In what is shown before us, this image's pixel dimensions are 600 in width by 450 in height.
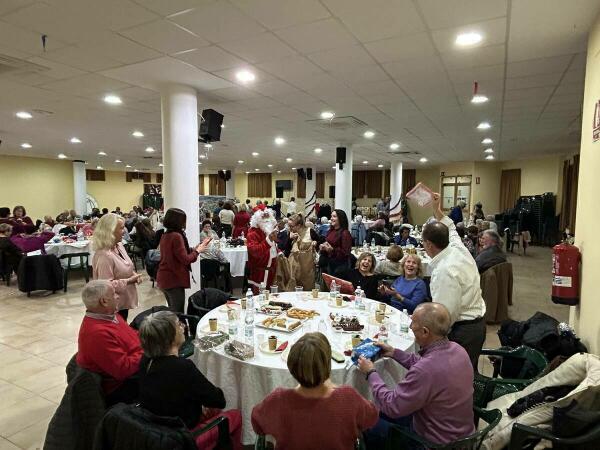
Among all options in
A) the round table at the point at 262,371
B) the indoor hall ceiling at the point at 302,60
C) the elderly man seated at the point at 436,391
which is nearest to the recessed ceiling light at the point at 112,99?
the indoor hall ceiling at the point at 302,60

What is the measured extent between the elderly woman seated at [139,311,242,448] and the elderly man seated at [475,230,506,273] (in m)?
4.64

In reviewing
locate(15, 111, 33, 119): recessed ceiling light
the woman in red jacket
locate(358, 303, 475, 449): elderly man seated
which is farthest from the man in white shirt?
locate(15, 111, 33, 119): recessed ceiling light

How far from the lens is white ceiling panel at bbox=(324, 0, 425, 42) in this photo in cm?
281

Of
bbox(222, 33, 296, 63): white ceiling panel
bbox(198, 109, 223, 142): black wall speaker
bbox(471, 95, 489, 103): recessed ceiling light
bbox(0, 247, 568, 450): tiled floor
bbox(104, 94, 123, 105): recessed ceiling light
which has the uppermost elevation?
bbox(471, 95, 489, 103): recessed ceiling light

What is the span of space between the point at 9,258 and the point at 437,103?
327 inches

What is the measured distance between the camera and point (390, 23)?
313 cm

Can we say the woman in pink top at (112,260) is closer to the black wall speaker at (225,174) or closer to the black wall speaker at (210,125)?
the black wall speaker at (210,125)

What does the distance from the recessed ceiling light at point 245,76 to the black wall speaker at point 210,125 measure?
1.26 meters

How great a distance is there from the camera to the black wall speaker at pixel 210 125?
19.0 ft

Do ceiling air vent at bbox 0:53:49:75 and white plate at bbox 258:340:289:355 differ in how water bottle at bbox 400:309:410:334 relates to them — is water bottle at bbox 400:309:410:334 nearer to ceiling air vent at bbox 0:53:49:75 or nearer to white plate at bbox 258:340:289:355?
white plate at bbox 258:340:289:355

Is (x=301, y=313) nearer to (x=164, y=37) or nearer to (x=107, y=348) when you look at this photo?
(x=107, y=348)

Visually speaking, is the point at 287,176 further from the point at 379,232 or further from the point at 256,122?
the point at 256,122

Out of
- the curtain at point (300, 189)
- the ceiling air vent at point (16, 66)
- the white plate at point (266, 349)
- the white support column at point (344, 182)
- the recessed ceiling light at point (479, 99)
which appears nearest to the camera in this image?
the white plate at point (266, 349)

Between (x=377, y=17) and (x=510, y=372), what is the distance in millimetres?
2956
